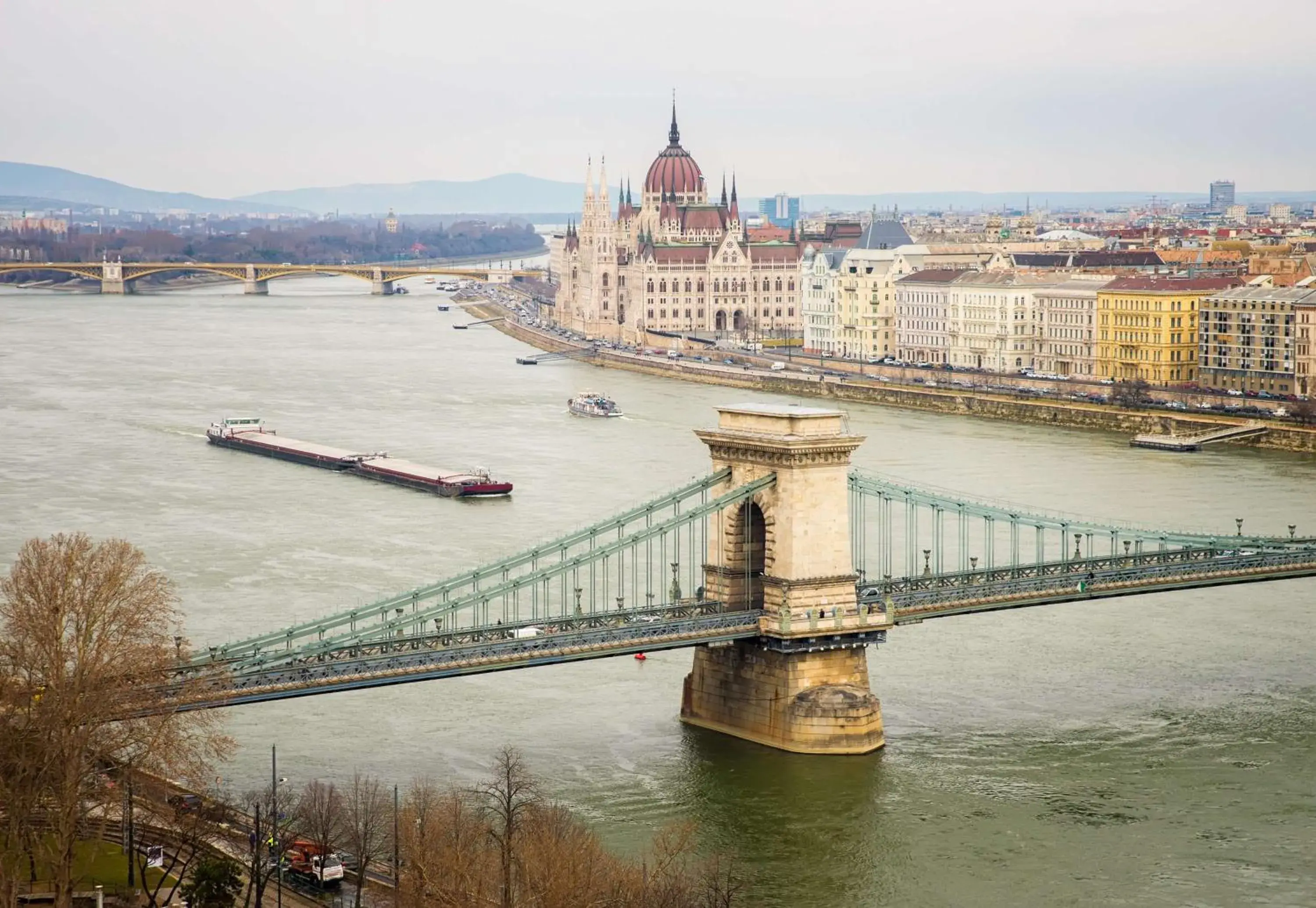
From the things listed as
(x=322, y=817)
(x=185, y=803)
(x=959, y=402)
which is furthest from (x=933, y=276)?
(x=185, y=803)

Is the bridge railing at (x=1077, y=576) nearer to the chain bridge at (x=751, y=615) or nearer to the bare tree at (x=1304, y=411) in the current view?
the chain bridge at (x=751, y=615)

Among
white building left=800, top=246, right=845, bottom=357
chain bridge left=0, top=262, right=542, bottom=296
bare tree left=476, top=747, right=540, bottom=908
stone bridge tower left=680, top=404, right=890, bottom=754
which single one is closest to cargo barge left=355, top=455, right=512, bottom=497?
stone bridge tower left=680, top=404, right=890, bottom=754

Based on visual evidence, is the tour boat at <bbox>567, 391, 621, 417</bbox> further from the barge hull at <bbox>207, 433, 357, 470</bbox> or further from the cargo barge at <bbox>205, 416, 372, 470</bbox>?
the barge hull at <bbox>207, 433, 357, 470</bbox>

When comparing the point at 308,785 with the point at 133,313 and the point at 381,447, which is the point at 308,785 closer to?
the point at 381,447

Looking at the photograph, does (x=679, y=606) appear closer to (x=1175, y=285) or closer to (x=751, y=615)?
(x=751, y=615)

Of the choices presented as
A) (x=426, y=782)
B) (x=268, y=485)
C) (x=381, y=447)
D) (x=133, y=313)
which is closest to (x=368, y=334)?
(x=133, y=313)

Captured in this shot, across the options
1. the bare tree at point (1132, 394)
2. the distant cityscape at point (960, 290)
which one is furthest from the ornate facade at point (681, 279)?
the bare tree at point (1132, 394)
